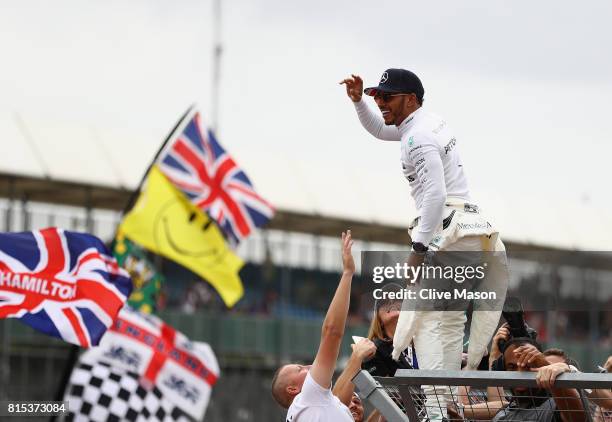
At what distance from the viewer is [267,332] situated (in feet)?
105

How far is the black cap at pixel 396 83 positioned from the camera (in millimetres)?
7512

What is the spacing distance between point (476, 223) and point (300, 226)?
2578 centimetres

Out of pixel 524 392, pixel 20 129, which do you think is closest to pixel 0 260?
pixel 524 392

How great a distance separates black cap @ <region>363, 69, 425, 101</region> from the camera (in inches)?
296

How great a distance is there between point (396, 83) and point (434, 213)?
0.71m

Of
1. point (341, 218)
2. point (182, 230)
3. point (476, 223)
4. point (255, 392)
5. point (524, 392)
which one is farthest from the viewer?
point (341, 218)

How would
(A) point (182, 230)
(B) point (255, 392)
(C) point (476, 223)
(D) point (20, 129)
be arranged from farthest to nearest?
1. (B) point (255, 392)
2. (D) point (20, 129)
3. (A) point (182, 230)
4. (C) point (476, 223)

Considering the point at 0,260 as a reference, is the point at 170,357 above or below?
below

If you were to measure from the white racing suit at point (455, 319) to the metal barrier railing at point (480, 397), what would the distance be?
221 millimetres

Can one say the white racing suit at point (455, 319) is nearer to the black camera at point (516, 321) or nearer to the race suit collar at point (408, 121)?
the black camera at point (516, 321)

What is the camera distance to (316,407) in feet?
21.2

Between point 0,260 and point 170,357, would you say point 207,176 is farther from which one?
point 0,260

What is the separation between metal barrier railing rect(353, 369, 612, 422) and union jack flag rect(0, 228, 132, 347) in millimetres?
6683

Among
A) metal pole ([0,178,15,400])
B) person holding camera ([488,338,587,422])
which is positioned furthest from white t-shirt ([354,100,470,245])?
metal pole ([0,178,15,400])
